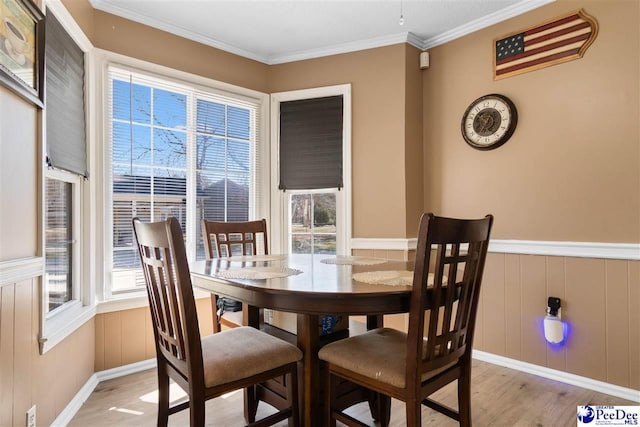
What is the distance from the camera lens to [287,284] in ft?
4.94

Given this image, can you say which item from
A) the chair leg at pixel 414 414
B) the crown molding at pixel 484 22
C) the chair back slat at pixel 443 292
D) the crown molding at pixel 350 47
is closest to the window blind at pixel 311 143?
the crown molding at pixel 350 47

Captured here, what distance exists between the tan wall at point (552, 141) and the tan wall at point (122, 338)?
253 cm

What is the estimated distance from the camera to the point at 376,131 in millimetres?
3273

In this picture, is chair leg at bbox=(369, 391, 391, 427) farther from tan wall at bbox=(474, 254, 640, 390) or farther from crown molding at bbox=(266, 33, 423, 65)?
crown molding at bbox=(266, 33, 423, 65)

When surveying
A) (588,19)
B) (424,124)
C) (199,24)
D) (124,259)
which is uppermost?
(199,24)

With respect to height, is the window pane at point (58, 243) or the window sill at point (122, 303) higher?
the window pane at point (58, 243)

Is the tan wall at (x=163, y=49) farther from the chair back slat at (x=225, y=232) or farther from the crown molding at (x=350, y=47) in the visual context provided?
the chair back slat at (x=225, y=232)

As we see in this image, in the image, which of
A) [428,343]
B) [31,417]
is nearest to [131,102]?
[31,417]

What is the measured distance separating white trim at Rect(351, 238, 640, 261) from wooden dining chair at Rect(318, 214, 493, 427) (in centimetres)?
129

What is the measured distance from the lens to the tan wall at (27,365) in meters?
1.44

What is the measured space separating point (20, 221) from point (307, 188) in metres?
2.25

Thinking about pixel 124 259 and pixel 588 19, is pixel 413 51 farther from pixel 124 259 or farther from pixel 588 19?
pixel 124 259

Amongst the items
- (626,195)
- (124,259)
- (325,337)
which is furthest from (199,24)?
(626,195)

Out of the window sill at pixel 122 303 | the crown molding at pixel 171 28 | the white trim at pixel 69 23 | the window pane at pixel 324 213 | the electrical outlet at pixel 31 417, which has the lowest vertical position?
the electrical outlet at pixel 31 417
